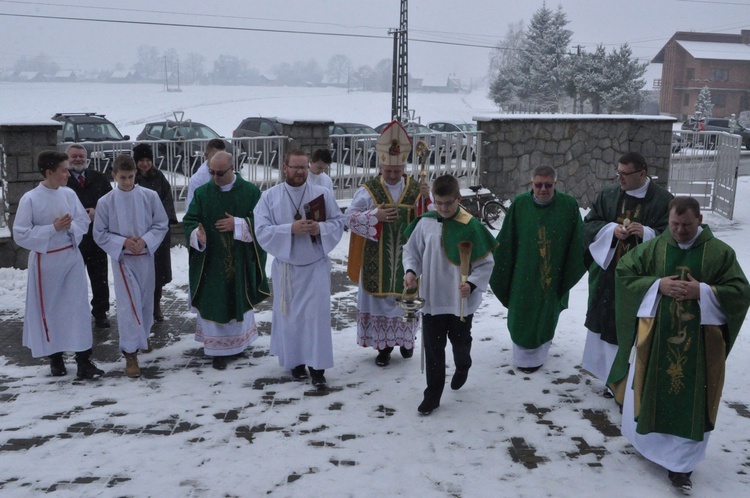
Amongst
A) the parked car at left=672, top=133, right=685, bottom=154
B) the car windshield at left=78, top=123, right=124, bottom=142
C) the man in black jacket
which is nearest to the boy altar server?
the man in black jacket

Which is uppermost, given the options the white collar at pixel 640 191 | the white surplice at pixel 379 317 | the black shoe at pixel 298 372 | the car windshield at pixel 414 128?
the car windshield at pixel 414 128

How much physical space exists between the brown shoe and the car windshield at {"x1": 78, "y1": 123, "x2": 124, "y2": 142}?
1286 centimetres

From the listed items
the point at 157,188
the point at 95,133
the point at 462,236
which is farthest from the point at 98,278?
the point at 95,133

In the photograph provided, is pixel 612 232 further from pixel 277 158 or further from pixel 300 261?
pixel 277 158

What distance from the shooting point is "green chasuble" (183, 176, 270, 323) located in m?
6.71

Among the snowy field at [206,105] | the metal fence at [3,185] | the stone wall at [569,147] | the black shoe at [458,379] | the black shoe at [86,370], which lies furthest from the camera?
the snowy field at [206,105]

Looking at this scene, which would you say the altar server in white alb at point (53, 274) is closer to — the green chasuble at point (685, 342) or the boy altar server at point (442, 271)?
the boy altar server at point (442, 271)

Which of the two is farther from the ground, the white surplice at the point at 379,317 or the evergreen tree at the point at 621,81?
the evergreen tree at the point at 621,81

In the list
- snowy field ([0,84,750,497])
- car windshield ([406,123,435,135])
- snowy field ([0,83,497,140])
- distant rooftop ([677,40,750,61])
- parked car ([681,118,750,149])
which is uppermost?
distant rooftop ([677,40,750,61])

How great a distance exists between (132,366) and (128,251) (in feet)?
3.08

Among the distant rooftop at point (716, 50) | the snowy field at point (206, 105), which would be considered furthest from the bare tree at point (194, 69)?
the distant rooftop at point (716, 50)

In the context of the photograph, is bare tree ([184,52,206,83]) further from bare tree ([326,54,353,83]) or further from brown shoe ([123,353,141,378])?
brown shoe ([123,353,141,378])

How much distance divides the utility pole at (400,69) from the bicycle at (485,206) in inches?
534

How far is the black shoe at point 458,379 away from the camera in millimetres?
5980
